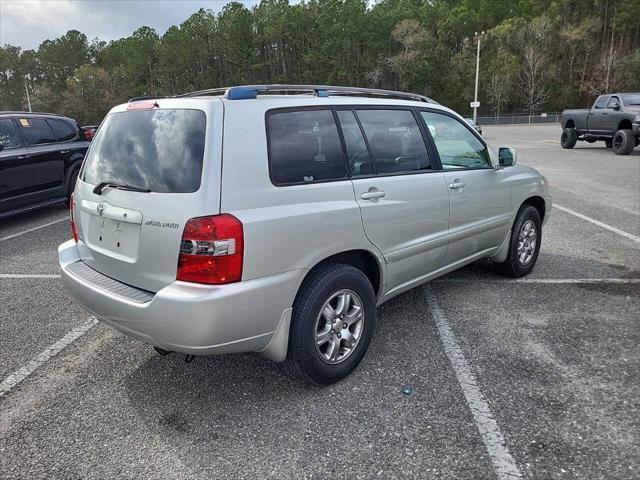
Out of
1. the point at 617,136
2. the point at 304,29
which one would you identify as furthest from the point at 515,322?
the point at 304,29

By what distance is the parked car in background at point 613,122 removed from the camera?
16141 millimetres

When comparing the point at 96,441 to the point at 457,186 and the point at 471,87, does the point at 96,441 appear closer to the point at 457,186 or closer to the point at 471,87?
the point at 457,186

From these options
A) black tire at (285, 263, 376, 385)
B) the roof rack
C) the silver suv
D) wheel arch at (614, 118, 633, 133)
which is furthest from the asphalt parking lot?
wheel arch at (614, 118, 633, 133)

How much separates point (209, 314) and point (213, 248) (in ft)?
1.06

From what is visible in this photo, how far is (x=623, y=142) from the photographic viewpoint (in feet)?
53.5

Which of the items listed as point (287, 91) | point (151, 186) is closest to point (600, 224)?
point (287, 91)

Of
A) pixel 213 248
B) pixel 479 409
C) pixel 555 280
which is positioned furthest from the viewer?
pixel 555 280

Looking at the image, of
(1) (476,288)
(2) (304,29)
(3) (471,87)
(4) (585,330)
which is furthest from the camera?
(2) (304,29)

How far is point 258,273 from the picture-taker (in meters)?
2.55

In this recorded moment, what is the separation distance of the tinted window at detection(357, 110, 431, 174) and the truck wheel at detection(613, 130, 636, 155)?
51.2ft

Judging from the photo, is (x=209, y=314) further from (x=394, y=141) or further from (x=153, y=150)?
(x=394, y=141)

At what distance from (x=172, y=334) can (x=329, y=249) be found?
98 cm

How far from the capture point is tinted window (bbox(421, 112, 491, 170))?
3948 millimetres

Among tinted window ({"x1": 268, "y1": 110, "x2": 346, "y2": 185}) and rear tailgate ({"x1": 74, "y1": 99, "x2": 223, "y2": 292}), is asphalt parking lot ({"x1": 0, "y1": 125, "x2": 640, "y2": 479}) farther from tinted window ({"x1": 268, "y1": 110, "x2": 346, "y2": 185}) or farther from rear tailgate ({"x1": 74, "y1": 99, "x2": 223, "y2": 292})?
tinted window ({"x1": 268, "y1": 110, "x2": 346, "y2": 185})
